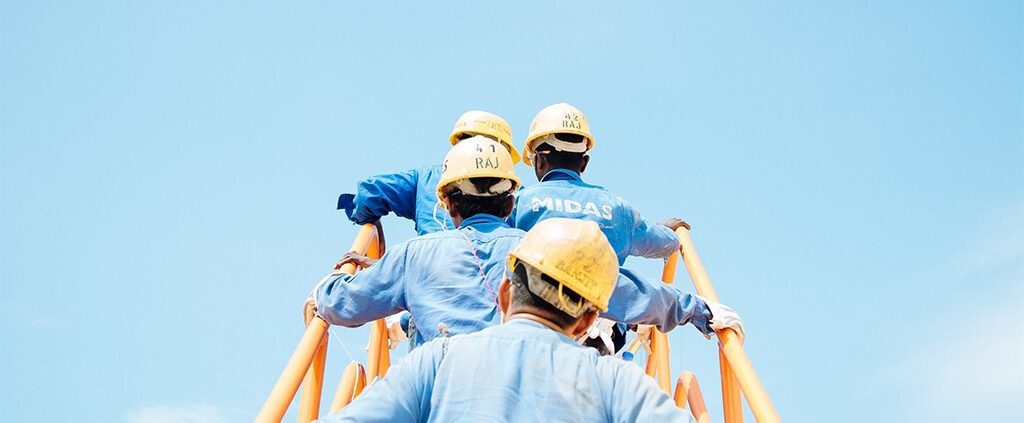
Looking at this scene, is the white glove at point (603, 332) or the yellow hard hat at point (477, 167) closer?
the yellow hard hat at point (477, 167)

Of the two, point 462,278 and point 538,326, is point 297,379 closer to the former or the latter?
point 462,278

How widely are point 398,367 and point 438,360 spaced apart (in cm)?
10

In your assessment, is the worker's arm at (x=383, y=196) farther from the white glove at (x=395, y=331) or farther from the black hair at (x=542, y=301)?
the black hair at (x=542, y=301)

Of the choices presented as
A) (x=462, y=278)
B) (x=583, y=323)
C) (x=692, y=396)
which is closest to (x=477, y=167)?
(x=462, y=278)

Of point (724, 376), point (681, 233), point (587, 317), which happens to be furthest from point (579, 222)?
point (681, 233)

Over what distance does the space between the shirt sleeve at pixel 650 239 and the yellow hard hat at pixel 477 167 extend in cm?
123

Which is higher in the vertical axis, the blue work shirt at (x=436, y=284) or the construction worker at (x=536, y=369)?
the blue work shirt at (x=436, y=284)

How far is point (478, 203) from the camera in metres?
3.98

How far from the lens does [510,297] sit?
255cm

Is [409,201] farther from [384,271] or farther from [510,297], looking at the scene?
[510,297]

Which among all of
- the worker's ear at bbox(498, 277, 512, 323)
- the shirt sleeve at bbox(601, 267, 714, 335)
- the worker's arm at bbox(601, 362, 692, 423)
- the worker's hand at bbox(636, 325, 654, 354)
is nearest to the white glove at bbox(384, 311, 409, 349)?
the worker's hand at bbox(636, 325, 654, 354)

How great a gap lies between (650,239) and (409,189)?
149cm

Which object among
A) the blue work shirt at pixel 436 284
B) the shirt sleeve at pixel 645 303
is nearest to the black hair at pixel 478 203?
the blue work shirt at pixel 436 284

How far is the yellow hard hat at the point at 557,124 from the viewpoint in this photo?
546 centimetres
